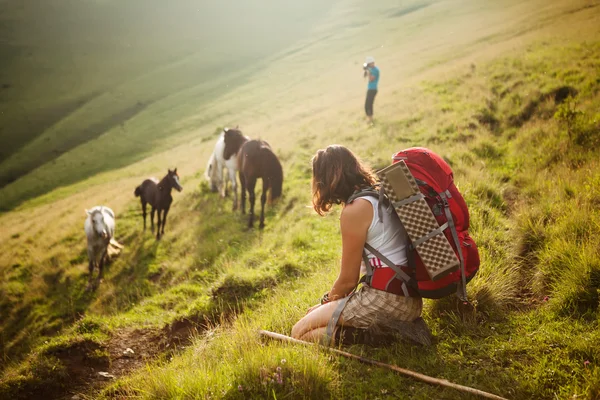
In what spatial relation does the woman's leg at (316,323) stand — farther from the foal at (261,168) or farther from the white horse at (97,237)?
the white horse at (97,237)

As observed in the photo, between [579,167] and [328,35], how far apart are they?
7568 cm

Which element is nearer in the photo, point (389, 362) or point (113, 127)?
point (389, 362)

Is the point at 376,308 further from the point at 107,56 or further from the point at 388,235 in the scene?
the point at 107,56

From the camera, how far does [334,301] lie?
3996 mm

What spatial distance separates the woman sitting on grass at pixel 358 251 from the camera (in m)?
3.60

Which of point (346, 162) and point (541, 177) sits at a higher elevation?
point (346, 162)

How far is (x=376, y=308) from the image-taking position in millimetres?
3775

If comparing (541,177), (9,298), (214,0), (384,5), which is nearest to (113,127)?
(9,298)

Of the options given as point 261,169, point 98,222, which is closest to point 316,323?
point 261,169

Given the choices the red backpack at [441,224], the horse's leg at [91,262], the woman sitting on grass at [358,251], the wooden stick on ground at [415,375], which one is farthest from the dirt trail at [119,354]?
the horse's leg at [91,262]

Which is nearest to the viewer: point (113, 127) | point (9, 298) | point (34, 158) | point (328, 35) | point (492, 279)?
point (492, 279)

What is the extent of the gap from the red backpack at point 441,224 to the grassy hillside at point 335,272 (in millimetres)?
672

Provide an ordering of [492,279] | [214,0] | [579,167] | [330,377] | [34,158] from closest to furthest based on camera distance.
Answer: [330,377] < [492,279] < [579,167] < [34,158] < [214,0]

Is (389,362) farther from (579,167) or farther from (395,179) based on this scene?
(579,167)
